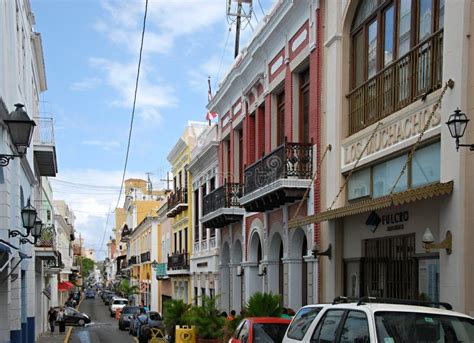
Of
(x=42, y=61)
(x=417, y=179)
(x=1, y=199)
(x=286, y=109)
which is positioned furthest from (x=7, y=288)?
(x=42, y=61)

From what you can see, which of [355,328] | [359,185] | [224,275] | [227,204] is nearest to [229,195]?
[227,204]

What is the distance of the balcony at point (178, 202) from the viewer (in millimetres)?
36875

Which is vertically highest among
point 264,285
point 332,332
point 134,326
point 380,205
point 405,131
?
point 405,131

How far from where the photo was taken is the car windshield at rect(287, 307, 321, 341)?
8797mm

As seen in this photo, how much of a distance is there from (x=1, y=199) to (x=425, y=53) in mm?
9796

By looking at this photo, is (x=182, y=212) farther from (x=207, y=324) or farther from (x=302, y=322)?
(x=302, y=322)

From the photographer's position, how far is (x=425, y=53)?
11.6 m

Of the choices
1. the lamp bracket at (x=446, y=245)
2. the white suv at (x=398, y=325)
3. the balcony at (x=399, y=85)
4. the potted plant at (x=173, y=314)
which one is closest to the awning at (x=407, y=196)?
the lamp bracket at (x=446, y=245)

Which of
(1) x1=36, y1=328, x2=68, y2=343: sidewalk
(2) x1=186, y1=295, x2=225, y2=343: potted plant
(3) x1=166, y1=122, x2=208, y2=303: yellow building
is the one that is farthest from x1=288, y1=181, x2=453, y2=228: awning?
(3) x1=166, y1=122, x2=208, y2=303: yellow building

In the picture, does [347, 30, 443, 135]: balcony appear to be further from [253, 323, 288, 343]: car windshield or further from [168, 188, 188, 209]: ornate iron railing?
[168, 188, 188, 209]: ornate iron railing

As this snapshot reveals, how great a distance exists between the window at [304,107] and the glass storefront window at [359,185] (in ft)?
11.2

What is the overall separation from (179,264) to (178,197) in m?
3.79

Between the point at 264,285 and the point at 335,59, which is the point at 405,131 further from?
the point at 264,285

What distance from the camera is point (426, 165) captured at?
11.5 m
